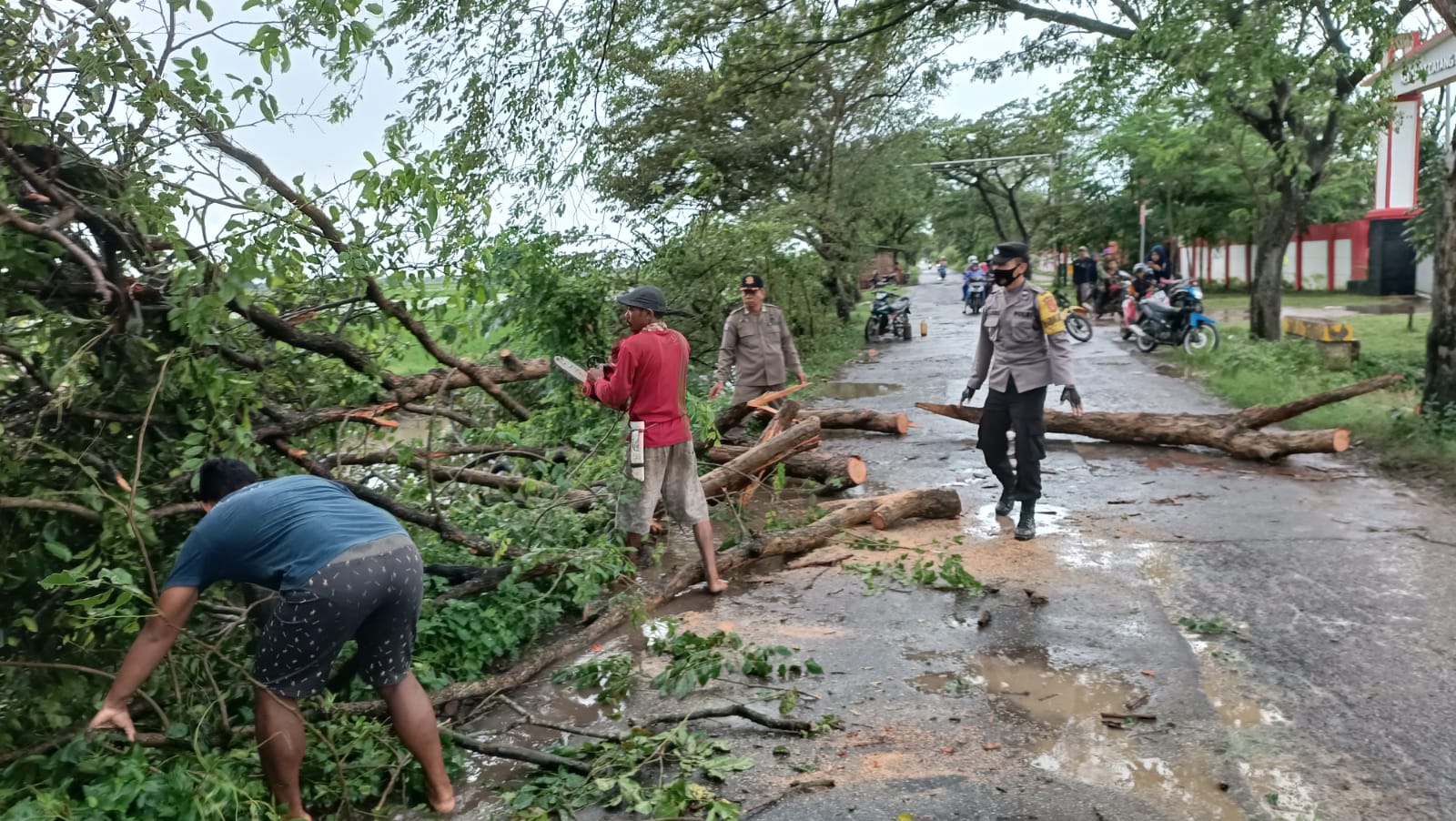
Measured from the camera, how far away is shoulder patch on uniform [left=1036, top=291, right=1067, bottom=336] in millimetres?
6645

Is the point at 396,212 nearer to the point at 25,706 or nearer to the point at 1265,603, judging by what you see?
the point at 25,706

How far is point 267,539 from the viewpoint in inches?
126

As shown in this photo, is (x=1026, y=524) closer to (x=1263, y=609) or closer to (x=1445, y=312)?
(x=1263, y=609)

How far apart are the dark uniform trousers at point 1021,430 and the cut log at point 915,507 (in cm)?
48

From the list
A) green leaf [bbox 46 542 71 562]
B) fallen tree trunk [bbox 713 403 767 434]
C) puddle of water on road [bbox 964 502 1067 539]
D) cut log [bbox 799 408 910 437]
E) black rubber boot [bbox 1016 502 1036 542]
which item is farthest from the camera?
cut log [bbox 799 408 910 437]

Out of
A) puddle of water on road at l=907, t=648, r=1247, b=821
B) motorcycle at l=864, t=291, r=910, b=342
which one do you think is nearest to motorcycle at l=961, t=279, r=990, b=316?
motorcycle at l=864, t=291, r=910, b=342

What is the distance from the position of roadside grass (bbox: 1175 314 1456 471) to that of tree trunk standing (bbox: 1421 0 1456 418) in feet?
0.79

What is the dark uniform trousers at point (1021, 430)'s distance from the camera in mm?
6805

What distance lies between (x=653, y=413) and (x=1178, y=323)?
1354cm

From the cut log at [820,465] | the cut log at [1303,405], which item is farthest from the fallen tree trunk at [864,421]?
the cut log at [1303,405]

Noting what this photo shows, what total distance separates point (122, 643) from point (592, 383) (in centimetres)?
260

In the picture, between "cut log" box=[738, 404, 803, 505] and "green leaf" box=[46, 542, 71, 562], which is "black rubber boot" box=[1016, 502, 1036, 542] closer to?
"cut log" box=[738, 404, 803, 505]

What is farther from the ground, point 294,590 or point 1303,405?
point 294,590

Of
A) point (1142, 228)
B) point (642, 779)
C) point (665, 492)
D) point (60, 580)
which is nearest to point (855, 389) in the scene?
point (665, 492)
